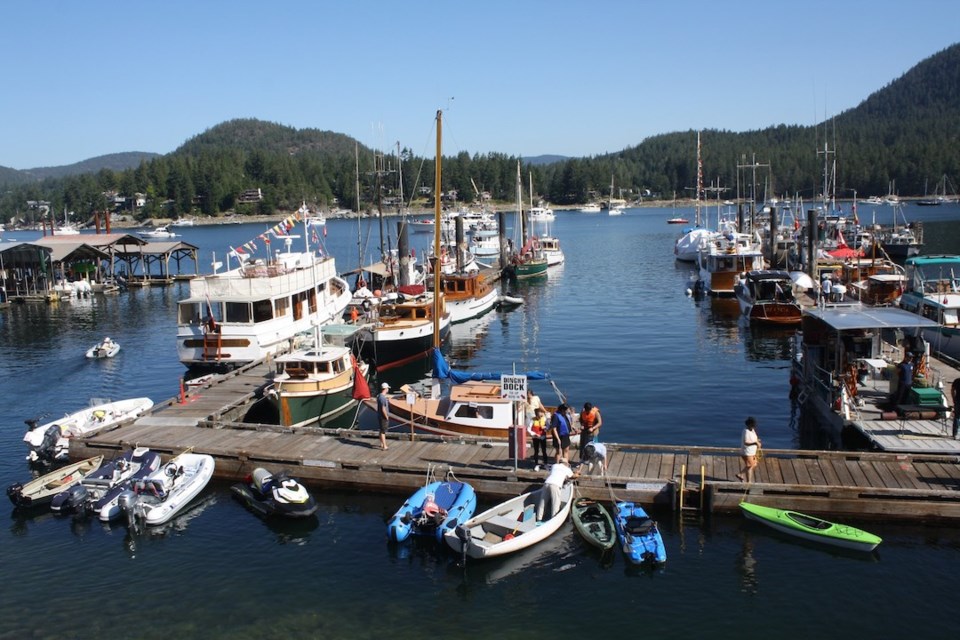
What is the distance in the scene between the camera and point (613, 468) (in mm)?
22797

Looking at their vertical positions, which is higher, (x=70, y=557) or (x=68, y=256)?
(x=68, y=256)

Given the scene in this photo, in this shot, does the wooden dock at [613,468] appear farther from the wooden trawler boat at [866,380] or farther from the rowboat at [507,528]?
the wooden trawler boat at [866,380]

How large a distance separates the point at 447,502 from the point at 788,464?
9612 mm

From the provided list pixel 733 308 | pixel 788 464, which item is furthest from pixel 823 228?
pixel 788 464

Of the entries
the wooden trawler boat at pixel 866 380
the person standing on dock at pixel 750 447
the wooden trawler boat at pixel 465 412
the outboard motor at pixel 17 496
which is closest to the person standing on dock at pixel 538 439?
the wooden trawler boat at pixel 465 412

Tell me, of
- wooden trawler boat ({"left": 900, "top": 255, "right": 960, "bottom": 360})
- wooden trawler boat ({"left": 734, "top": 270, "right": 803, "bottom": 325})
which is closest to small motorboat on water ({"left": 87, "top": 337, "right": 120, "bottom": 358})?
wooden trawler boat ({"left": 734, "top": 270, "right": 803, "bottom": 325})

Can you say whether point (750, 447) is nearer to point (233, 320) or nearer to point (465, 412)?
point (465, 412)

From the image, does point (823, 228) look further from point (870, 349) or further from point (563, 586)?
point (563, 586)

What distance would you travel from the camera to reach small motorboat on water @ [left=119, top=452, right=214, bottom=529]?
22.3 m

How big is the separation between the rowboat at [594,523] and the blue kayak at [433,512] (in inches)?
111

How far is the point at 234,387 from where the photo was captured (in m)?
33.4

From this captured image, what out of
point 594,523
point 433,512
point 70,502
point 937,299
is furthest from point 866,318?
point 70,502

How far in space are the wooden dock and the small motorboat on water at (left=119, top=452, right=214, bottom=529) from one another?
1.06m

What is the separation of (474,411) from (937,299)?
2271 cm
